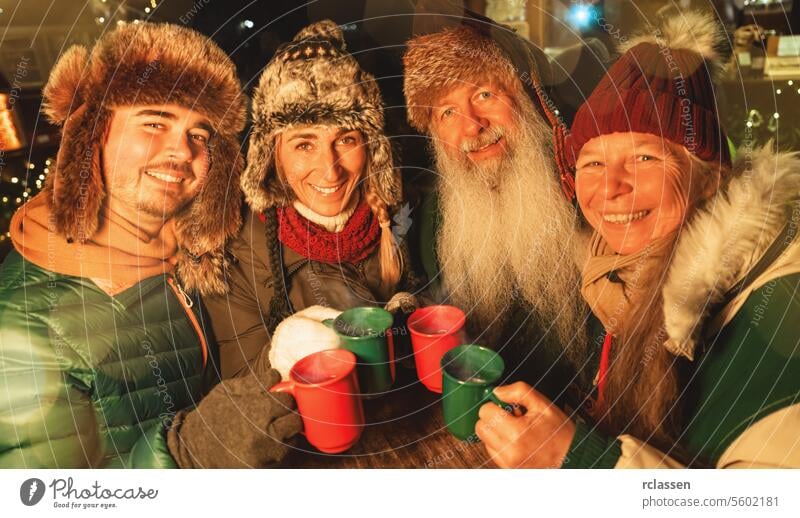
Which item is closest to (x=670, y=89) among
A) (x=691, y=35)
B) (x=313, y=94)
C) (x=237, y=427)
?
(x=691, y=35)

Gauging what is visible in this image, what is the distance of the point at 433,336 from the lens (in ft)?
2.59

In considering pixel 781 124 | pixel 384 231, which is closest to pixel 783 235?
pixel 781 124

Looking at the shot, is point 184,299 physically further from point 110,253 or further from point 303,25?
point 303,25

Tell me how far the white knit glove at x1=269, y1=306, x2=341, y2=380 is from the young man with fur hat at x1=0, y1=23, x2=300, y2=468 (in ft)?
0.10

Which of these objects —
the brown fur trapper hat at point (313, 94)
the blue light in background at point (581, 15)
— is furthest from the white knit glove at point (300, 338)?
the blue light in background at point (581, 15)

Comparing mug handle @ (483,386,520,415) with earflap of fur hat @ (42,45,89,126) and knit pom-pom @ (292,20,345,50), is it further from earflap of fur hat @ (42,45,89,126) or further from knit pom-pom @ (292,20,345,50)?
earflap of fur hat @ (42,45,89,126)

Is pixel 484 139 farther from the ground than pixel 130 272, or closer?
farther from the ground

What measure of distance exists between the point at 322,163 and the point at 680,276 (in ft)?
1.94

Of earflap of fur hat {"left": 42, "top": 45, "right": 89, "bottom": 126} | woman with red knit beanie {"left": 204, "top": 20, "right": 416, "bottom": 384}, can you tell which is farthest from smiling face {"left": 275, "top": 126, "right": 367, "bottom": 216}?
earflap of fur hat {"left": 42, "top": 45, "right": 89, "bottom": 126}

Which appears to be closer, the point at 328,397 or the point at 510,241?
the point at 328,397

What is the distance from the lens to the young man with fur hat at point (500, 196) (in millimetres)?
775
